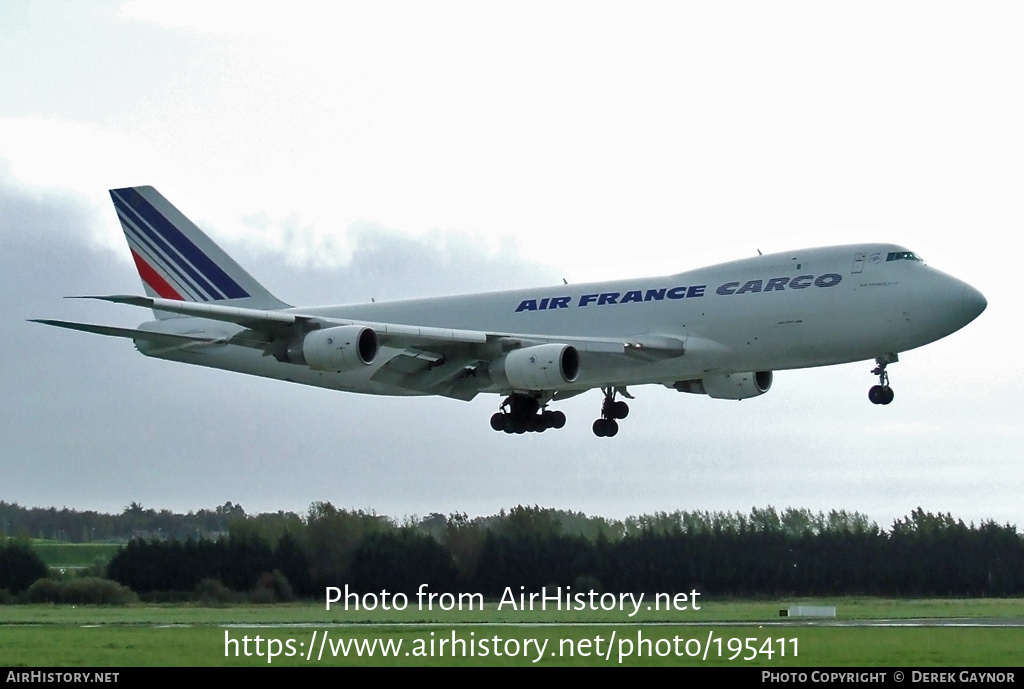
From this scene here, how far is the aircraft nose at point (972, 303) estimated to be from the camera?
130ft

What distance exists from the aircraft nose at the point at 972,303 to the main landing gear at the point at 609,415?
11619mm

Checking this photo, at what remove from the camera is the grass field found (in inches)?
1097

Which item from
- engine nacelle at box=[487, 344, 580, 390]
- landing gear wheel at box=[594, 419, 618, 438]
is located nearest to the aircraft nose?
engine nacelle at box=[487, 344, 580, 390]

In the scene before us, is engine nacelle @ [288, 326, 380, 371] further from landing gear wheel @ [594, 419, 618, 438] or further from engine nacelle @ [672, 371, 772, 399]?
engine nacelle @ [672, 371, 772, 399]

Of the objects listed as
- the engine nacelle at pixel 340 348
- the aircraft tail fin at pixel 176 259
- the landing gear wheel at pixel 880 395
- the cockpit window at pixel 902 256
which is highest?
the aircraft tail fin at pixel 176 259

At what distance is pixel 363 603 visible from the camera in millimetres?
42625

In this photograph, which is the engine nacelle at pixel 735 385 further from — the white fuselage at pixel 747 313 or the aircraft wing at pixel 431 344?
the aircraft wing at pixel 431 344

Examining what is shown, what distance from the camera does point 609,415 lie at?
47938 millimetres

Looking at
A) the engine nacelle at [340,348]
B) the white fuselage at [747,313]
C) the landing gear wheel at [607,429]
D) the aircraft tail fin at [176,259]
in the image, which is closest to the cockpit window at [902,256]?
the white fuselage at [747,313]

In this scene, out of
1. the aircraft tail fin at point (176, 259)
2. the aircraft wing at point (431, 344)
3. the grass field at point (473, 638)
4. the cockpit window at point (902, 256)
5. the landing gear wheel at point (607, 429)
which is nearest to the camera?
the grass field at point (473, 638)

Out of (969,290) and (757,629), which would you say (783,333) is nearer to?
(969,290)

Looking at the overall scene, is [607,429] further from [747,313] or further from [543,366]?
[747,313]

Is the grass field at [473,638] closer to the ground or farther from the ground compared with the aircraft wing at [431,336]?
closer to the ground
